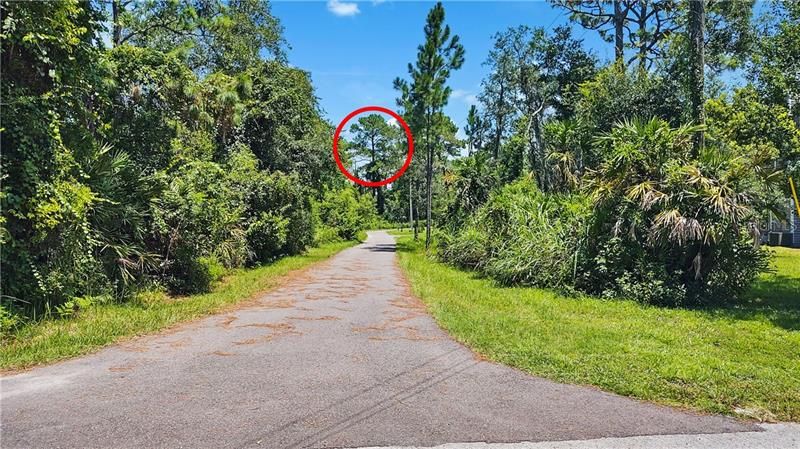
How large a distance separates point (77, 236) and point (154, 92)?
556cm

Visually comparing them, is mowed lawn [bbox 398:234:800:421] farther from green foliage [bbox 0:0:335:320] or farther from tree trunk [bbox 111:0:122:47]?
tree trunk [bbox 111:0:122:47]

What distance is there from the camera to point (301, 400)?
175 inches

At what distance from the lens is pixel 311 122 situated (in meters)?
24.5

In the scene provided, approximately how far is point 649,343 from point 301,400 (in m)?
4.67

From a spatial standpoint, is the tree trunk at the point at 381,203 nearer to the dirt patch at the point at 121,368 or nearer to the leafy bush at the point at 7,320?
the leafy bush at the point at 7,320

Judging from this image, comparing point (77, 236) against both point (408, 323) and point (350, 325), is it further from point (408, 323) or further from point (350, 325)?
point (408, 323)

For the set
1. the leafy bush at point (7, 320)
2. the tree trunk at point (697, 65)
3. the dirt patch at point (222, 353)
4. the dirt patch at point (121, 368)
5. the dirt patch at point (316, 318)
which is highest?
the tree trunk at point (697, 65)

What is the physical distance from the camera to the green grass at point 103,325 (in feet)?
19.1

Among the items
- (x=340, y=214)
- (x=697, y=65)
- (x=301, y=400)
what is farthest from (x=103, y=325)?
(x=340, y=214)

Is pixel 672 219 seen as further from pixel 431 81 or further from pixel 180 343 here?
pixel 431 81

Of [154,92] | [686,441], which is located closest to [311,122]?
[154,92]

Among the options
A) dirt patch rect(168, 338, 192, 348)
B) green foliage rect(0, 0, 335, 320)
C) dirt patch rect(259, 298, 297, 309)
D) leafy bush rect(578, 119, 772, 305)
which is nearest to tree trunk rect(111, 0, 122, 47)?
green foliage rect(0, 0, 335, 320)

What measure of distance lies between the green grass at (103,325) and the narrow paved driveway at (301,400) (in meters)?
0.35

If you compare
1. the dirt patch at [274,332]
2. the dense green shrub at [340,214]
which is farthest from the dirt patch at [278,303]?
the dense green shrub at [340,214]
